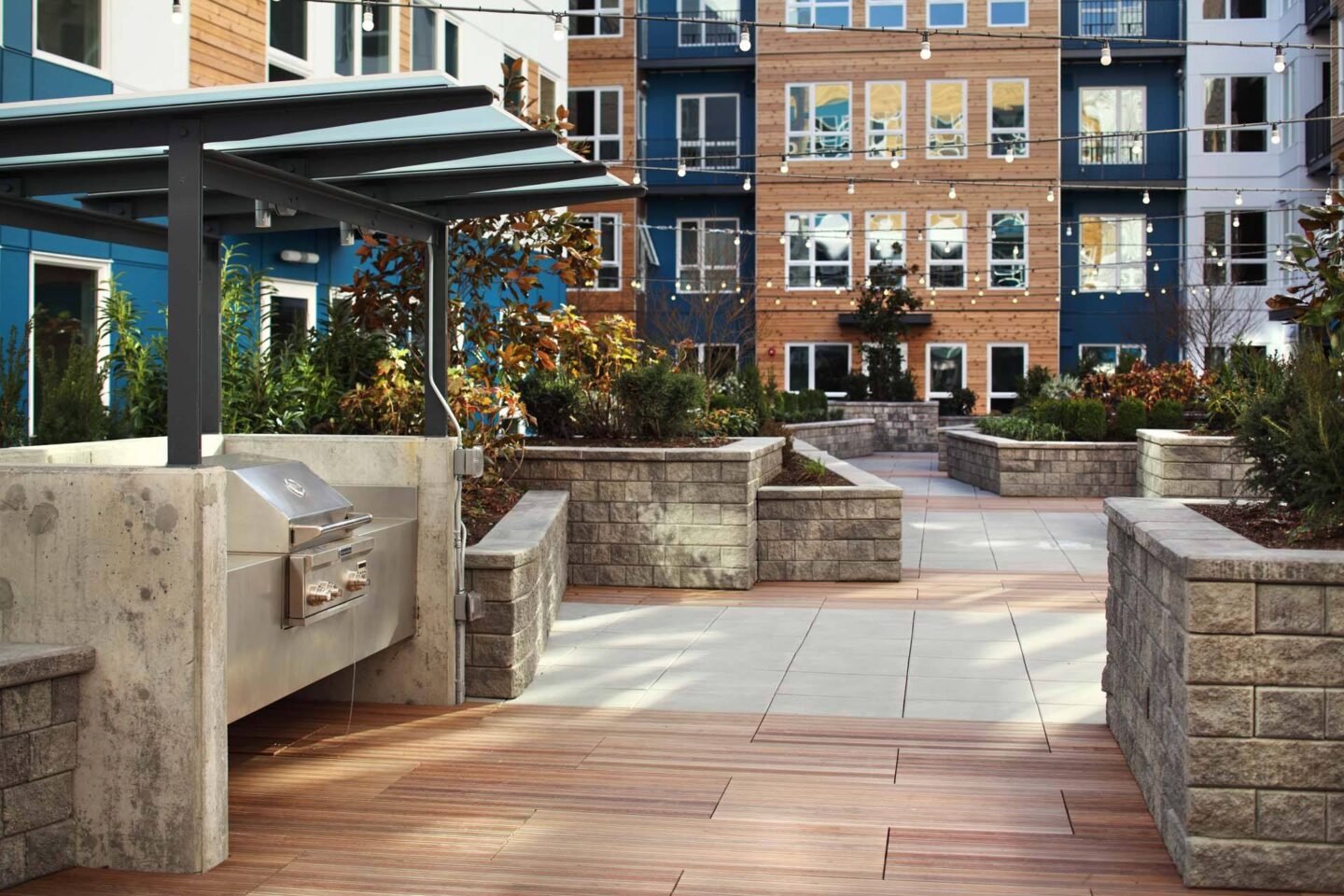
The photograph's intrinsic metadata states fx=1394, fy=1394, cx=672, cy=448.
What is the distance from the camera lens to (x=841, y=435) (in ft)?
83.5

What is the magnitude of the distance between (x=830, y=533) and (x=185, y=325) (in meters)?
6.79

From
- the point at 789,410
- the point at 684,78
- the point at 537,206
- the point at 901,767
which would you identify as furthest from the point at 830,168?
the point at 901,767

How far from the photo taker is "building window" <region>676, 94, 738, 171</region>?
120 feet

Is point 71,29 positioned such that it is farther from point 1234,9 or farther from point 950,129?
point 1234,9

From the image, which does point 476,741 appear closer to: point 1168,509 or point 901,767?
point 901,767

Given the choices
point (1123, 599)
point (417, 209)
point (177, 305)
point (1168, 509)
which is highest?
point (417, 209)

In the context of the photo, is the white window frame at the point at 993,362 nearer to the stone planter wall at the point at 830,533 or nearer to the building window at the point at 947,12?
the building window at the point at 947,12

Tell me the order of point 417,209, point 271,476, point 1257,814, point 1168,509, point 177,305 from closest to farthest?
1. point 1257,814
2. point 177,305
3. point 271,476
4. point 1168,509
5. point 417,209

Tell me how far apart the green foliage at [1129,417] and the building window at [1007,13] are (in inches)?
757

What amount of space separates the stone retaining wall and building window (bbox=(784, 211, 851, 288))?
104 feet

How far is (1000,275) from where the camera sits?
34.9 meters

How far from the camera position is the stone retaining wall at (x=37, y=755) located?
422 cm

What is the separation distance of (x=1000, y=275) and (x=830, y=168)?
5036 millimetres

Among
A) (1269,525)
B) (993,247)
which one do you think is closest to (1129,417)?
(1269,525)
